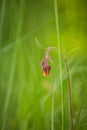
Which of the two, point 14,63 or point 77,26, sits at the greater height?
point 77,26

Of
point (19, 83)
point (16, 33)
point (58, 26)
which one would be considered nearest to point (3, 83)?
point (19, 83)

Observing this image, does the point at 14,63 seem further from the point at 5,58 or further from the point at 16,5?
the point at 16,5

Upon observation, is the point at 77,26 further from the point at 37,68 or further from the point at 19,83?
the point at 19,83

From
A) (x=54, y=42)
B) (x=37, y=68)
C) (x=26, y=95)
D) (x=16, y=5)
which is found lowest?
(x=26, y=95)

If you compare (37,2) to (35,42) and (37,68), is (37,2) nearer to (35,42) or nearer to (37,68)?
(35,42)

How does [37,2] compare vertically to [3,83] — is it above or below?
above

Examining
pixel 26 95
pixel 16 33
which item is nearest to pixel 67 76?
pixel 26 95
